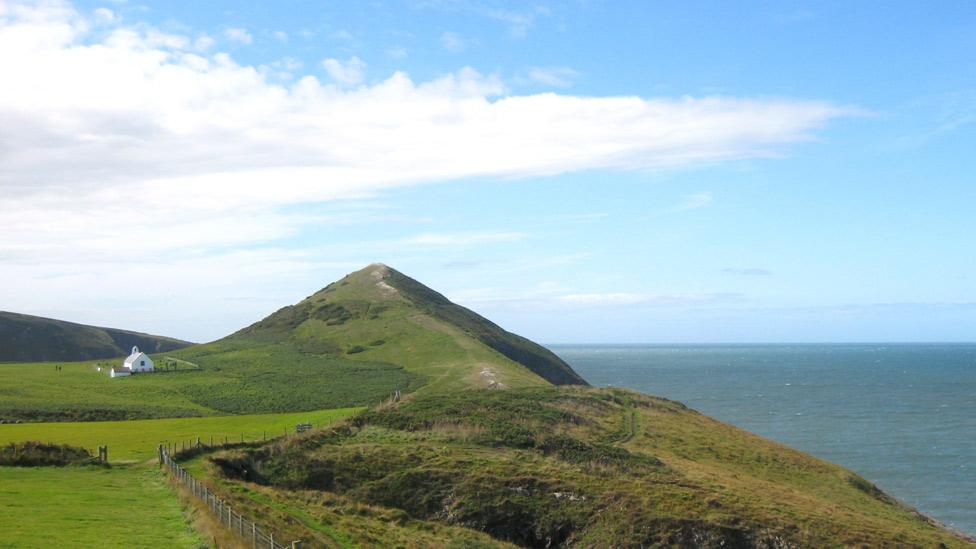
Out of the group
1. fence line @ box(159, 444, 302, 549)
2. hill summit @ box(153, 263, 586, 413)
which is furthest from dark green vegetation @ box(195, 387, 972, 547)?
hill summit @ box(153, 263, 586, 413)

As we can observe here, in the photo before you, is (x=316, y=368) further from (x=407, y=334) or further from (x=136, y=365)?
(x=136, y=365)

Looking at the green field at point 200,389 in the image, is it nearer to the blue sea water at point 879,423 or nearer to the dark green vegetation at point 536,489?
the dark green vegetation at point 536,489

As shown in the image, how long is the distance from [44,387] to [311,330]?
175 ft

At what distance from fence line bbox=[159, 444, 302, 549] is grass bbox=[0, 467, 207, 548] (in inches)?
31.3

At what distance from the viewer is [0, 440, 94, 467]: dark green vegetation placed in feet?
127

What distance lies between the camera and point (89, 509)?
1124 inches

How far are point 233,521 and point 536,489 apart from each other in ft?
66.1

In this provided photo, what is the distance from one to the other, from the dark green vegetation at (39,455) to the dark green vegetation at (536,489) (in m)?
6.63

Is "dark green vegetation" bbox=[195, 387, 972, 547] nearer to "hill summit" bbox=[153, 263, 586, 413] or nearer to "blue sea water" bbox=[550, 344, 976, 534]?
"blue sea water" bbox=[550, 344, 976, 534]

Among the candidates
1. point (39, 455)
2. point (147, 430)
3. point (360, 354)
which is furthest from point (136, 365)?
point (39, 455)

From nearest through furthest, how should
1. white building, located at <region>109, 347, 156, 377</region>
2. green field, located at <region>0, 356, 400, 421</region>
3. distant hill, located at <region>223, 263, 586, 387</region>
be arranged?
green field, located at <region>0, 356, 400, 421</region>
distant hill, located at <region>223, 263, 586, 387</region>
white building, located at <region>109, 347, 156, 377</region>

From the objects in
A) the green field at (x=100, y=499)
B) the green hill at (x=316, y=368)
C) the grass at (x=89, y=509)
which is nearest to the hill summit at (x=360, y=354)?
the green hill at (x=316, y=368)

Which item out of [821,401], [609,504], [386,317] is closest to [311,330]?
[386,317]

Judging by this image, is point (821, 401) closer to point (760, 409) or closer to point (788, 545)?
point (760, 409)
